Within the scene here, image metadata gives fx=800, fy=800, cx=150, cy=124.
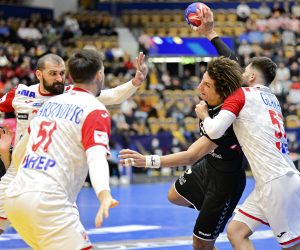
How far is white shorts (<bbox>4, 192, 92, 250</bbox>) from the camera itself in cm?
498

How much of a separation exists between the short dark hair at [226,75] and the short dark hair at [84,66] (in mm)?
1594

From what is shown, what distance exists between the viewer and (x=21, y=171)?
523cm

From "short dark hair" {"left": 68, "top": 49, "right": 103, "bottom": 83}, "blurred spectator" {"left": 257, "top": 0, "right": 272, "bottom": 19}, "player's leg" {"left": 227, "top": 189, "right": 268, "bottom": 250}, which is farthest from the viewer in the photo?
"blurred spectator" {"left": 257, "top": 0, "right": 272, "bottom": 19}

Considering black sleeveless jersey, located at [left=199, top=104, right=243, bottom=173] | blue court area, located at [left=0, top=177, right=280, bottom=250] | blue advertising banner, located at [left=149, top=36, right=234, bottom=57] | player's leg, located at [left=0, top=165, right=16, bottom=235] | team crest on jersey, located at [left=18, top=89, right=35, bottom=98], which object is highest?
team crest on jersey, located at [left=18, top=89, right=35, bottom=98]

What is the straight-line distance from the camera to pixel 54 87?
7746 millimetres

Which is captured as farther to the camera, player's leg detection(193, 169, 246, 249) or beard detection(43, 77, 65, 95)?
beard detection(43, 77, 65, 95)

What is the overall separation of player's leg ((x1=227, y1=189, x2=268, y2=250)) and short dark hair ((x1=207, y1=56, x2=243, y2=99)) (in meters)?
0.91

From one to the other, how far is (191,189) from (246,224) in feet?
3.63

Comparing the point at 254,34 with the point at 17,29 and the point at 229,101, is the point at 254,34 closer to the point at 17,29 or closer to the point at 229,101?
the point at 17,29

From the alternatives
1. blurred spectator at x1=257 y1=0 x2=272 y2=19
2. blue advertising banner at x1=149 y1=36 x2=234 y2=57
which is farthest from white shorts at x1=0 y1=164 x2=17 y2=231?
blurred spectator at x1=257 y1=0 x2=272 y2=19

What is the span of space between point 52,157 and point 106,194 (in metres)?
0.53

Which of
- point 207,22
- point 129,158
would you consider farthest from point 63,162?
point 207,22

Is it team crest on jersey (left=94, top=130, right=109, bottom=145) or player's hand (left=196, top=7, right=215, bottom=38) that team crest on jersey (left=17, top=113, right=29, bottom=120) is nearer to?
player's hand (left=196, top=7, right=215, bottom=38)

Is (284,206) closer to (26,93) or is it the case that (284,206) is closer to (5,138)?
(5,138)
